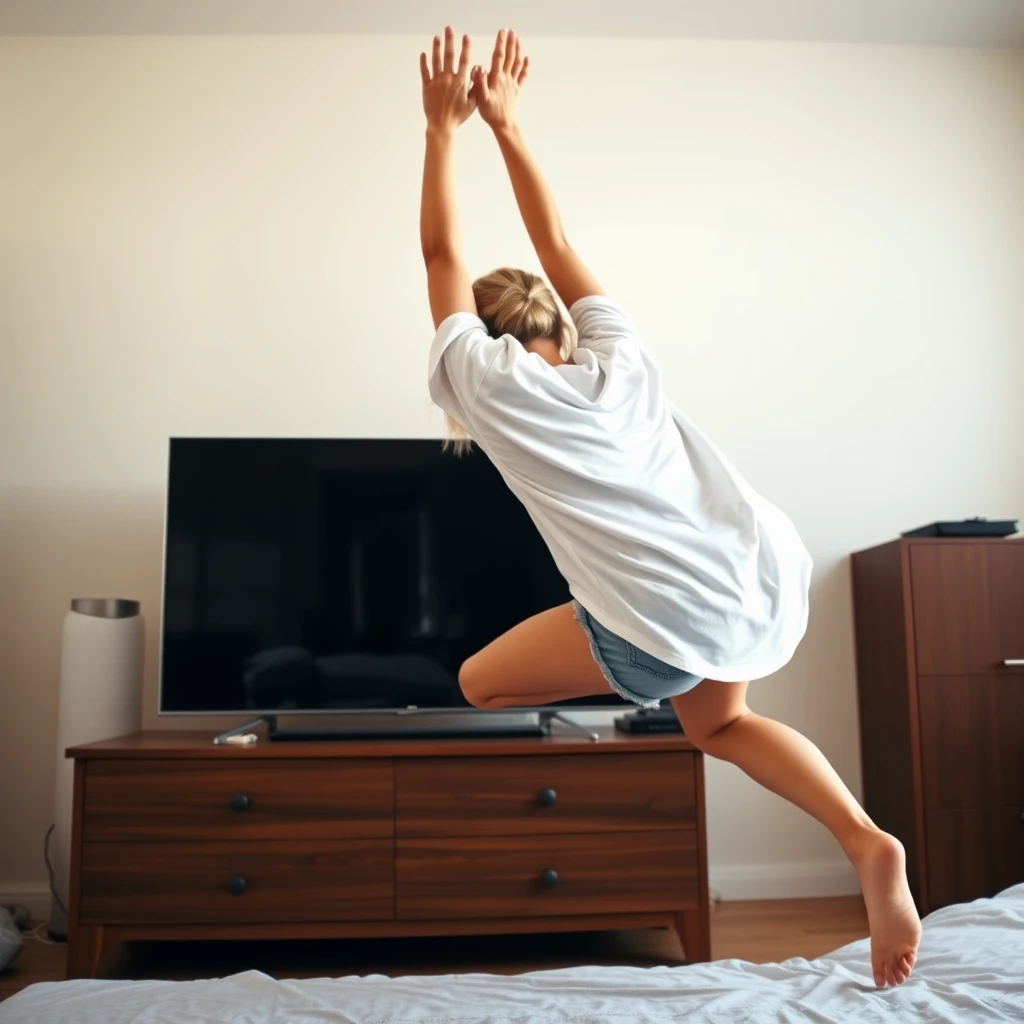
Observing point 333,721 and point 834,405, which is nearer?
point 333,721

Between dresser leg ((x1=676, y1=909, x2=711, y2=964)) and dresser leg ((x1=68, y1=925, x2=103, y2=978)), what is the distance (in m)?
1.53

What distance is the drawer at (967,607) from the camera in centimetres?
305

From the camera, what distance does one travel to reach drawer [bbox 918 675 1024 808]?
2994 mm

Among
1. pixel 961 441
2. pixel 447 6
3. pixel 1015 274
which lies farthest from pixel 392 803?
pixel 1015 274

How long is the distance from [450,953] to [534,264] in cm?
223

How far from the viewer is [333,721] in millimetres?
3283

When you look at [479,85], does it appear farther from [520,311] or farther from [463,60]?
[520,311]

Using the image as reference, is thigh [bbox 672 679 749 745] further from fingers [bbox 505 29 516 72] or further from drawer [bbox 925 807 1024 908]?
drawer [bbox 925 807 1024 908]

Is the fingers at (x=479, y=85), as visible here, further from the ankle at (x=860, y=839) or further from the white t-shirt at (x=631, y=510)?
the ankle at (x=860, y=839)

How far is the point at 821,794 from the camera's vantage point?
4.83 feet

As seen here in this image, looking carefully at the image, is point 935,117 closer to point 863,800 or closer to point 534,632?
point 863,800

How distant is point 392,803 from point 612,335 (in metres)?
1.60

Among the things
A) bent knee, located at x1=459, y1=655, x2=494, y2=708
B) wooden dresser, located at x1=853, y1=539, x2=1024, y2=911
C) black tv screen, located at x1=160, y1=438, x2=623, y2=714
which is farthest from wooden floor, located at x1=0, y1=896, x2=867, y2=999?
bent knee, located at x1=459, y1=655, x2=494, y2=708

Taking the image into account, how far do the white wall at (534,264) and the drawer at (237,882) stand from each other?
29.0 inches
